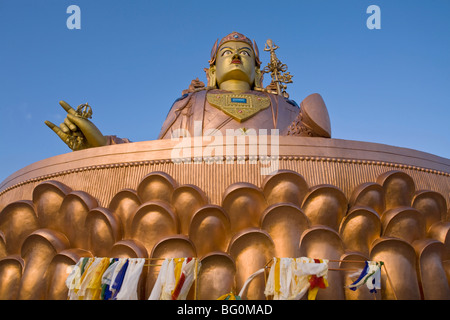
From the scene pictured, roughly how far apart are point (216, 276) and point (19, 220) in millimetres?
2690

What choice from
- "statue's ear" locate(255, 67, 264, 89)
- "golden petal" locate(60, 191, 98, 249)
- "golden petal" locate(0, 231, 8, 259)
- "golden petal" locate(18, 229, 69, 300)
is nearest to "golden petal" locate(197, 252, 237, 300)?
"golden petal" locate(60, 191, 98, 249)

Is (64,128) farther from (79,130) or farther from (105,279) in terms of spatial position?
(105,279)

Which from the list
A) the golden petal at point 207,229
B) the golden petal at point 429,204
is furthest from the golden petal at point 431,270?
the golden petal at point 207,229

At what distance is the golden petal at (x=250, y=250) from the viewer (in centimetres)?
486

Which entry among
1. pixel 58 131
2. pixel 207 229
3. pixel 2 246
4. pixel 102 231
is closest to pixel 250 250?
pixel 207 229

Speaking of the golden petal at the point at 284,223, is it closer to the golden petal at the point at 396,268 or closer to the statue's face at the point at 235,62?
the golden petal at the point at 396,268

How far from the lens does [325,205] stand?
5.15 m

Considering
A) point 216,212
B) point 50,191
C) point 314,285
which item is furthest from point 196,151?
point 314,285
